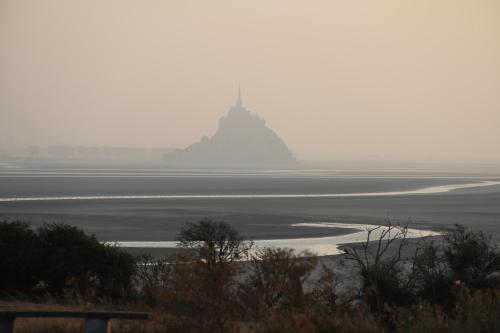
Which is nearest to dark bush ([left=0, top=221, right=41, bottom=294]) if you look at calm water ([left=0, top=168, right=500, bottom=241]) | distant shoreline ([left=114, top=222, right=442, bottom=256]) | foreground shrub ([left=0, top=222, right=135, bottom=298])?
foreground shrub ([left=0, top=222, right=135, bottom=298])

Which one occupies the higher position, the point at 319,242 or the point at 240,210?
the point at 240,210

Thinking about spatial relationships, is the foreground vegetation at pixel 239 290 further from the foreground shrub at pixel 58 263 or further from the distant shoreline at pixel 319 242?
the distant shoreline at pixel 319 242

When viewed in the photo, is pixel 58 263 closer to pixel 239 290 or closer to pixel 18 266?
pixel 18 266

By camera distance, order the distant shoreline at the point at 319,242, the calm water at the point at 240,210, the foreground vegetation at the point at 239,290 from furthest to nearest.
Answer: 1. the calm water at the point at 240,210
2. the distant shoreline at the point at 319,242
3. the foreground vegetation at the point at 239,290

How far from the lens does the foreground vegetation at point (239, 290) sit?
10.2 meters

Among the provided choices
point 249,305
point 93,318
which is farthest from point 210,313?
point 249,305

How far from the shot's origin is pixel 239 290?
43.1 feet

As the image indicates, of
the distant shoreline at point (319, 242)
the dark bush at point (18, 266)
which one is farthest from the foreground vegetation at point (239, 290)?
the distant shoreline at point (319, 242)

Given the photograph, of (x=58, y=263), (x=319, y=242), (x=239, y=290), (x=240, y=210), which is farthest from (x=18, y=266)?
(x=240, y=210)

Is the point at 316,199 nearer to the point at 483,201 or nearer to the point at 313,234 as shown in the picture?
the point at 483,201

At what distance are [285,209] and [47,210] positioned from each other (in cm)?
1581

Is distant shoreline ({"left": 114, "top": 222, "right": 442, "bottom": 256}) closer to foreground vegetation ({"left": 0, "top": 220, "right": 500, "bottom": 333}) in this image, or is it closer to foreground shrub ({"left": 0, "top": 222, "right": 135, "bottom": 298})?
foreground vegetation ({"left": 0, "top": 220, "right": 500, "bottom": 333})

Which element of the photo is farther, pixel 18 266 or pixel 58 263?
pixel 58 263

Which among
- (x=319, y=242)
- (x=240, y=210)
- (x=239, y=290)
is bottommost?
(x=319, y=242)
